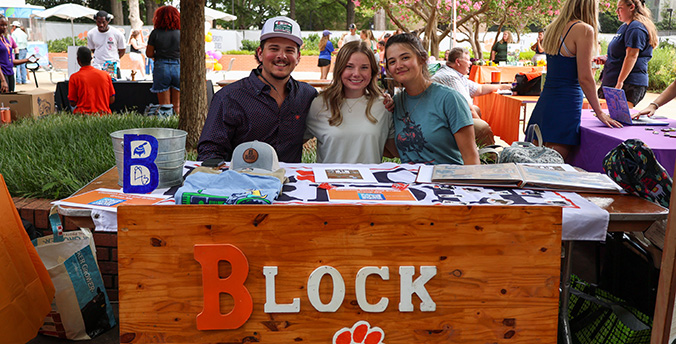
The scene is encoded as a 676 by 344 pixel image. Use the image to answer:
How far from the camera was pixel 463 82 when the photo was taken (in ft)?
22.6

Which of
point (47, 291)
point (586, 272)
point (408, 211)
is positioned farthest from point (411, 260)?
point (586, 272)

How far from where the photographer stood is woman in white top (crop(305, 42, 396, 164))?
3.14m

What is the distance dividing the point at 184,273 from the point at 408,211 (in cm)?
70

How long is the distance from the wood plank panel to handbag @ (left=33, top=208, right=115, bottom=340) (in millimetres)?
1294

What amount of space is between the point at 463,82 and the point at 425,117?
3.98m

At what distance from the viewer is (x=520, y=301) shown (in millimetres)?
1847

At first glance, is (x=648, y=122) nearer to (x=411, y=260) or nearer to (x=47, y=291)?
(x=411, y=260)

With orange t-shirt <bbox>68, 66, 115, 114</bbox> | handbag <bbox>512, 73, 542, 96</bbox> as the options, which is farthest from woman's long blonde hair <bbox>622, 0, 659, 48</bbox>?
orange t-shirt <bbox>68, 66, 115, 114</bbox>

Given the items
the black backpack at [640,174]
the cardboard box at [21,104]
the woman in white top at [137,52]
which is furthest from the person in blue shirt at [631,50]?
the woman in white top at [137,52]

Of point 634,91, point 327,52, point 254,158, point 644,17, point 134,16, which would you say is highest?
Result: point 134,16

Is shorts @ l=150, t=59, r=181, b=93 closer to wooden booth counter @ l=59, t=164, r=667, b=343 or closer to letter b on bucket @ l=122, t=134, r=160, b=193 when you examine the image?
letter b on bucket @ l=122, t=134, r=160, b=193

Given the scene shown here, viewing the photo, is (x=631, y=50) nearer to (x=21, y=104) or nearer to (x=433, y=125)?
(x=433, y=125)

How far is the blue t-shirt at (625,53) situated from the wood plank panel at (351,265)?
4773mm

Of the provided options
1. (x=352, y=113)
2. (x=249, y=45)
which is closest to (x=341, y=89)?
(x=352, y=113)
